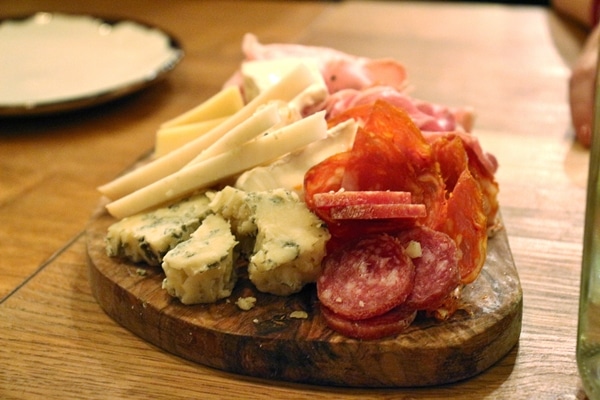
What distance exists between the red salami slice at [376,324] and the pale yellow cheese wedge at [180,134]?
64 centimetres

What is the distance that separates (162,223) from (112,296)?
0.15 metres

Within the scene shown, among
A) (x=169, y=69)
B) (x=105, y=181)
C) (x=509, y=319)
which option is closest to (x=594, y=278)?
(x=509, y=319)

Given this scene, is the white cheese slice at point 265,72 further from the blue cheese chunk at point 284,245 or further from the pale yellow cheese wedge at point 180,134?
the blue cheese chunk at point 284,245

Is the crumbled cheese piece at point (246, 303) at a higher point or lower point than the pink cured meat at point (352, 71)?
lower

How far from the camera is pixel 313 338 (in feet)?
Answer: 3.54

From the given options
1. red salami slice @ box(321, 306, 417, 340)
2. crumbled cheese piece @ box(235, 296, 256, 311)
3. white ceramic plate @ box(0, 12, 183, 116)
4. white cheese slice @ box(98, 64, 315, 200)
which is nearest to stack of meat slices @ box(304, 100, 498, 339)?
red salami slice @ box(321, 306, 417, 340)

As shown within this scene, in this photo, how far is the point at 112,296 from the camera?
1243 millimetres

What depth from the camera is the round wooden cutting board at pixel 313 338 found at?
106 centimetres

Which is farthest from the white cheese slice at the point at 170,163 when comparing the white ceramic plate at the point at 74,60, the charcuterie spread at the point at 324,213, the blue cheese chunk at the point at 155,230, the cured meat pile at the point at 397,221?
the white ceramic plate at the point at 74,60

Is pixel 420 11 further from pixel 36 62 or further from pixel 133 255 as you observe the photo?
pixel 133 255

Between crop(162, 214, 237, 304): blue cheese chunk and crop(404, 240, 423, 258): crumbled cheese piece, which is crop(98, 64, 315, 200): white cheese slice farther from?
crop(404, 240, 423, 258): crumbled cheese piece

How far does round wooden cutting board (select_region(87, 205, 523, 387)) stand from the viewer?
3.48 ft

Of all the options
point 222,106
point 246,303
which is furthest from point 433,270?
point 222,106

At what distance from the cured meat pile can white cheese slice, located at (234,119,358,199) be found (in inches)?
2.4
